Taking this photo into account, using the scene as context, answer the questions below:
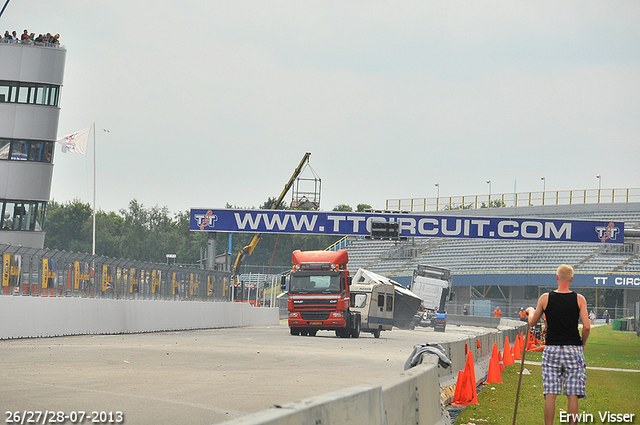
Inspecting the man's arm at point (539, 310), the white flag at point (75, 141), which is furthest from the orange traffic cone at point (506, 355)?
the white flag at point (75, 141)

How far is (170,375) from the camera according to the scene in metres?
14.6

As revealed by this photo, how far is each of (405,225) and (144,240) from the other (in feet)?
313

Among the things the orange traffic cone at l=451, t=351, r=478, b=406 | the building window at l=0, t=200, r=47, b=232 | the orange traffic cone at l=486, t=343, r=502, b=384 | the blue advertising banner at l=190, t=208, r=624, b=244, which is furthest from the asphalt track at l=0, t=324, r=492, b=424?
the blue advertising banner at l=190, t=208, r=624, b=244

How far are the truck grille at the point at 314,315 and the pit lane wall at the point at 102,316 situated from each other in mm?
4648

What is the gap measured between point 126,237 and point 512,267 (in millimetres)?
81242

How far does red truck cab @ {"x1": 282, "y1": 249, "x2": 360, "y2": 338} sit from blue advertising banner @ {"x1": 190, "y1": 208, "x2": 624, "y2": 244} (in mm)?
16541

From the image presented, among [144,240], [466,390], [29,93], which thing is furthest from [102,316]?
[144,240]

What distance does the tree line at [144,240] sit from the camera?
133375 millimetres

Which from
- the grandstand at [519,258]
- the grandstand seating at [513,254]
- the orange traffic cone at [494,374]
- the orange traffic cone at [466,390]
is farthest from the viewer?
the grandstand seating at [513,254]

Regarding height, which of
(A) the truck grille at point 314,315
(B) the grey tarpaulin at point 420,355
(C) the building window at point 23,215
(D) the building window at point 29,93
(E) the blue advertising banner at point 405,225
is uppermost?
(D) the building window at point 29,93

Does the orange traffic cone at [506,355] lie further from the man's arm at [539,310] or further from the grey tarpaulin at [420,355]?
the man's arm at [539,310]

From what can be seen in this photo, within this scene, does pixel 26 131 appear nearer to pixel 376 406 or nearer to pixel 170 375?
pixel 170 375

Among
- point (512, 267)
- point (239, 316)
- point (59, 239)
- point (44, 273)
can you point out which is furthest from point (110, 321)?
point (59, 239)

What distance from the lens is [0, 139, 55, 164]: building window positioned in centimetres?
4338
